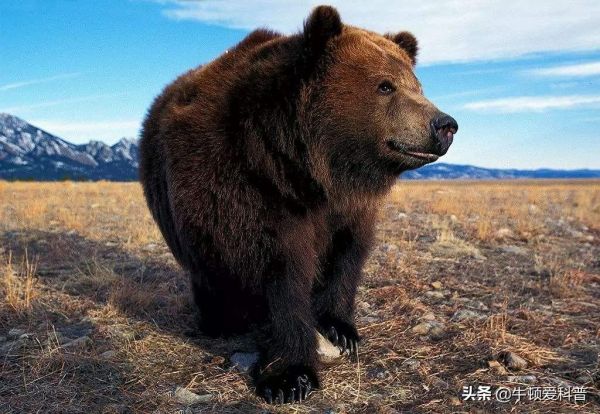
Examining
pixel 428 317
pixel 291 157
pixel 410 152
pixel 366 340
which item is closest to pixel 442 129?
pixel 410 152

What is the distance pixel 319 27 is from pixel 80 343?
267 cm

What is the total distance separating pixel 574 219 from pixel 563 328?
31.8ft

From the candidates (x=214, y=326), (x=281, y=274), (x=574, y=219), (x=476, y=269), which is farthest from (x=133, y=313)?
(x=574, y=219)

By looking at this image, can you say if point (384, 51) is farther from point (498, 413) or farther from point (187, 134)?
point (498, 413)

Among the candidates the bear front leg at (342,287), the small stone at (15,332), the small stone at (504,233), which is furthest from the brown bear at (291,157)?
the small stone at (504,233)

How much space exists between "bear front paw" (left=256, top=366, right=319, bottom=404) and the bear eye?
1734 mm

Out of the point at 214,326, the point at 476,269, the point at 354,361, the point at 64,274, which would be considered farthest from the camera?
the point at 476,269

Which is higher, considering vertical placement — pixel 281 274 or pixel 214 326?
pixel 281 274

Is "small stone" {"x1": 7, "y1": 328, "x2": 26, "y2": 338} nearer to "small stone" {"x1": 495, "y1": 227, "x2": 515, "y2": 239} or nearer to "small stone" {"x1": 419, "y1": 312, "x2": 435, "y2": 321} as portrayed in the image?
"small stone" {"x1": 419, "y1": 312, "x2": 435, "y2": 321}

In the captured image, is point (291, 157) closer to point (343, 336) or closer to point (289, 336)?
point (289, 336)

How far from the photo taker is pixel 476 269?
671 cm

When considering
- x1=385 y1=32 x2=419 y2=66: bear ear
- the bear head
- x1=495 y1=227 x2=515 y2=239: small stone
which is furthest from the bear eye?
x1=495 y1=227 x2=515 y2=239: small stone

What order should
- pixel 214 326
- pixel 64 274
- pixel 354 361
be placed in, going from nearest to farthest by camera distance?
pixel 354 361, pixel 214 326, pixel 64 274

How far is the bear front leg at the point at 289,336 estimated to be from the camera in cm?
338
